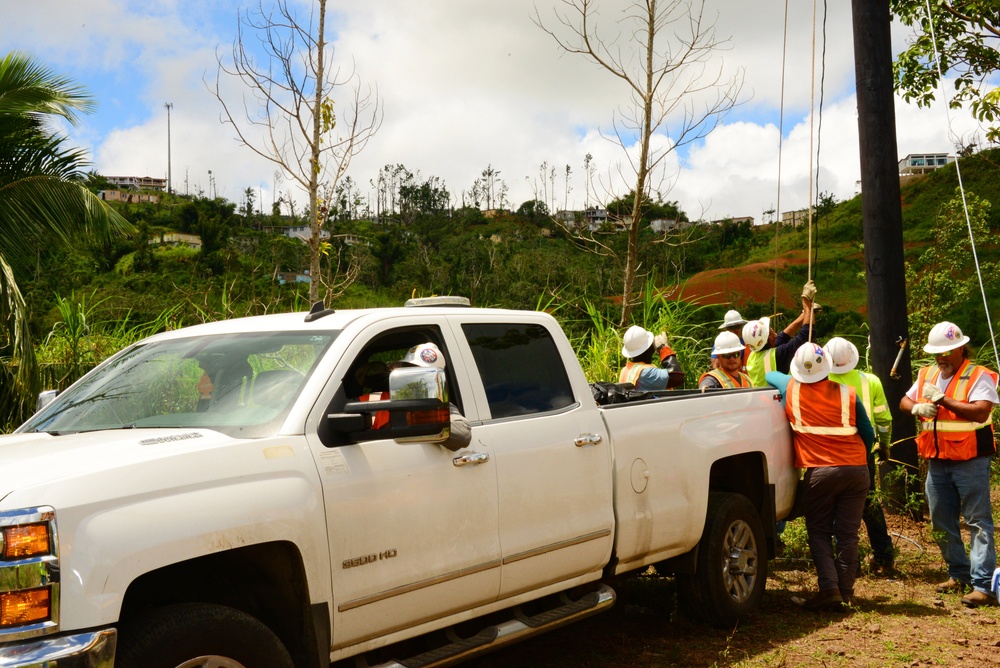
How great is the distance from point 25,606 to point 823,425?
18.0 feet

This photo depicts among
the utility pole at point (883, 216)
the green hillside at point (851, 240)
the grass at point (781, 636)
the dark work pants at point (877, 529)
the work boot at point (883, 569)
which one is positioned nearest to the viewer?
the grass at point (781, 636)

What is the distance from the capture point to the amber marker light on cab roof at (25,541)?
303 centimetres

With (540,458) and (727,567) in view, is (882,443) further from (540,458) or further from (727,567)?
(540,458)

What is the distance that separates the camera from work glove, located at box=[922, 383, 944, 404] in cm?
717

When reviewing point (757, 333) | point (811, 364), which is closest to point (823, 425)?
point (811, 364)

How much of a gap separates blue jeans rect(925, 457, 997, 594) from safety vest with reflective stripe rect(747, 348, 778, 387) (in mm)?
2334

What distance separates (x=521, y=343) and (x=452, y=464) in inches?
42.8

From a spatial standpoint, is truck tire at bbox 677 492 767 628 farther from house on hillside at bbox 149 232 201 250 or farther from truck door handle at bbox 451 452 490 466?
house on hillside at bbox 149 232 201 250

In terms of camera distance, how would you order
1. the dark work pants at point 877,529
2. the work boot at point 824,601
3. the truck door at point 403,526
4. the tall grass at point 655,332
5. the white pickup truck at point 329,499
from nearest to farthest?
the white pickup truck at point 329,499, the truck door at point 403,526, the work boot at point 824,601, the dark work pants at point 877,529, the tall grass at point 655,332

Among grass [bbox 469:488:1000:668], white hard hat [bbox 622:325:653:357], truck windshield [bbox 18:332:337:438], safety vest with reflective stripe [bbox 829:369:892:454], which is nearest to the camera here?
truck windshield [bbox 18:332:337:438]

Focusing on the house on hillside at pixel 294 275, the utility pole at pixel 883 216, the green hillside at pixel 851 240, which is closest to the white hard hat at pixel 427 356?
the utility pole at pixel 883 216

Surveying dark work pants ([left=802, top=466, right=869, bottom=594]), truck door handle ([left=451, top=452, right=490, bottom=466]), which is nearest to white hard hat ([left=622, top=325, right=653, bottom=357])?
dark work pants ([left=802, top=466, right=869, bottom=594])

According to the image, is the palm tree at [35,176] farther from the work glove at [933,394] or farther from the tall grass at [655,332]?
the work glove at [933,394]

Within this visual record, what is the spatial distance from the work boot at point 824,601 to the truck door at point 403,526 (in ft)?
10.9
